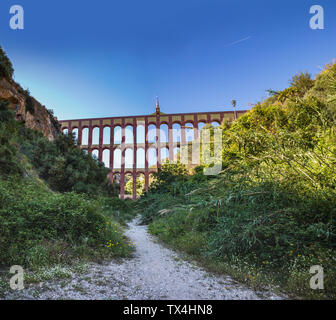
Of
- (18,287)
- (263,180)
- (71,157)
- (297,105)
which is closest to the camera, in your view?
(18,287)

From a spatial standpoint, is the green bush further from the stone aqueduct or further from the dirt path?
the stone aqueduct

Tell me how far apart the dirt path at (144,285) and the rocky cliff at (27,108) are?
11.5 meters

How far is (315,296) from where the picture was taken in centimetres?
250

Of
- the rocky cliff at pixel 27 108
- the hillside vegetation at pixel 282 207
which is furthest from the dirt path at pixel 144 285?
the rocky cliff at pixel 27 108

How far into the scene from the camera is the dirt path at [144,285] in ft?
8.34

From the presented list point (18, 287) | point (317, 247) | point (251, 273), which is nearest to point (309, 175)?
point (317, 247)

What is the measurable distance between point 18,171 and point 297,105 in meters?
8.41

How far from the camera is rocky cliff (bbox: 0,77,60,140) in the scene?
11047mm

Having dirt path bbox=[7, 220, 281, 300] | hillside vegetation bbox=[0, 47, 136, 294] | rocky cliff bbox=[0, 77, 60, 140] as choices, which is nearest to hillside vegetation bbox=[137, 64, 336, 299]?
dirt path bbox=[7, 220, 281, 300]

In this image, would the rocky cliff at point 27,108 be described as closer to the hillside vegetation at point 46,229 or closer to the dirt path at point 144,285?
the hillside vegetation at point 46,229

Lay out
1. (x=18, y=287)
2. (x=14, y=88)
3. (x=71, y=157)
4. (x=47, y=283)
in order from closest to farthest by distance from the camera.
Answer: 1. (x=18, y=287)
2. (x=47, y=283)
3. (x=71, y=157)
4. (x=14, y=88)

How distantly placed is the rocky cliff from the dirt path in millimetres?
11510

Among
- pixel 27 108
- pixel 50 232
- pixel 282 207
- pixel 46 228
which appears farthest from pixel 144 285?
pixel 27 108
